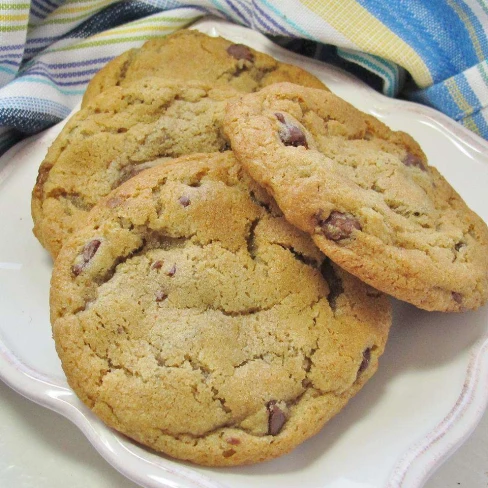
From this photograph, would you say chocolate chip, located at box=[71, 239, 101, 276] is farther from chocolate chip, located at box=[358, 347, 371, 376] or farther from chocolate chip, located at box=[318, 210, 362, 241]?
chocolate chip, located at box=[358, 347, 371, 376]

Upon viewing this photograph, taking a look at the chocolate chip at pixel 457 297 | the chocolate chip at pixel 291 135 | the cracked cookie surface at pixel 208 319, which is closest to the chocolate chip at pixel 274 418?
the cracked cookie surface at pixel 208 319

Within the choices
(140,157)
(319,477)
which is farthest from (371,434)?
(140,157)

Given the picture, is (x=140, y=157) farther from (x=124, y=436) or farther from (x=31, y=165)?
(x=124, y=436)

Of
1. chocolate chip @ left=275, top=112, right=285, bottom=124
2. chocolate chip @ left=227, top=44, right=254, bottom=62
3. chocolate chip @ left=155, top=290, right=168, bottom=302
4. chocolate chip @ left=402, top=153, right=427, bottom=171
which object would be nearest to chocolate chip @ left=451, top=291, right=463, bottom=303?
chocolate chip @ left=402, top=153, right=427, bottom=171

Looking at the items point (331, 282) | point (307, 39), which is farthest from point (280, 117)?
point (307, 39)

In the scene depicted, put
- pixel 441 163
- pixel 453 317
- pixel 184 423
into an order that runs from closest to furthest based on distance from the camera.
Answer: pixel 184 423
pixel 453 317
pixel 441 163

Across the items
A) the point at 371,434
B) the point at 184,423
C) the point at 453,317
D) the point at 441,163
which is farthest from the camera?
the point at 441,163
